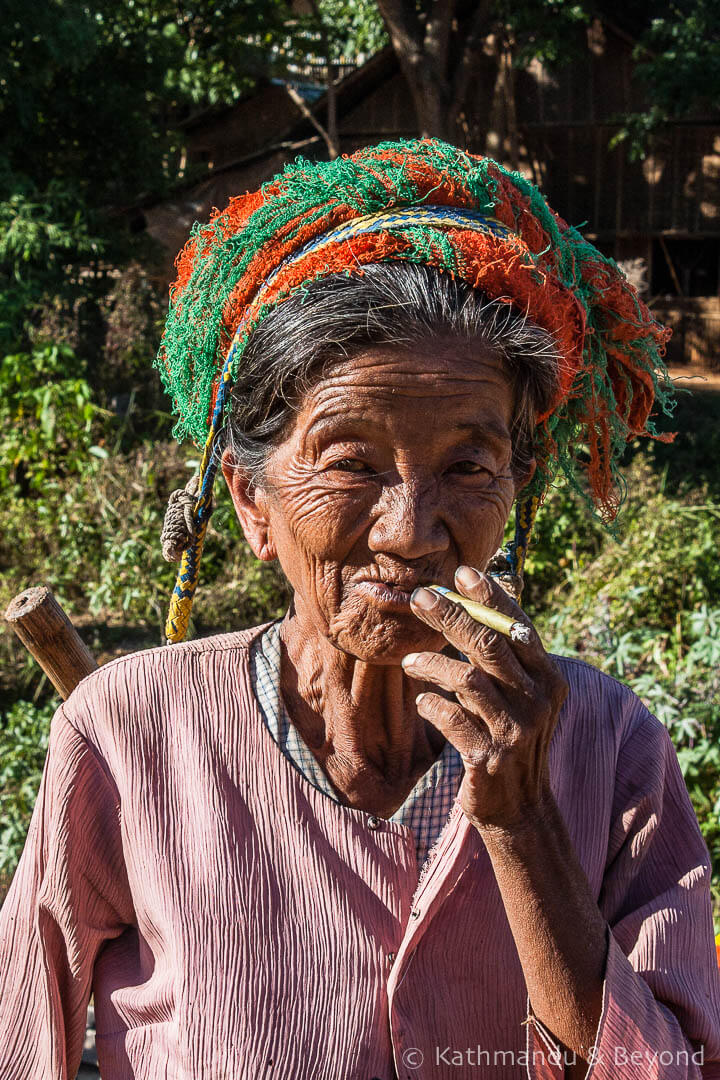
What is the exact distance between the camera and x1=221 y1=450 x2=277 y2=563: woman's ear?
183 cm

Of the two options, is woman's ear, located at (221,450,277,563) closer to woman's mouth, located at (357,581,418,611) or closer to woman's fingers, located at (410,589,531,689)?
woman's mouth, located at (357,581,418,611)

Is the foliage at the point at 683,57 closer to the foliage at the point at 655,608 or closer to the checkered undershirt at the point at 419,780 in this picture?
the foliage at the point at 655,608

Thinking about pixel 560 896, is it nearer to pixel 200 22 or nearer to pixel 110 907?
pixel 110 907

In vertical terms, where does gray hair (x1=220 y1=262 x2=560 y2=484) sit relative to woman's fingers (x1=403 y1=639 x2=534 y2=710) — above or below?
above

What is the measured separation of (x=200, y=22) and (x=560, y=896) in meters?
10.7

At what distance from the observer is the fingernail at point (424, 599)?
1345 millimetres

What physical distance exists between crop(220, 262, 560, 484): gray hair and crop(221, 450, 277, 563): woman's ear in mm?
124

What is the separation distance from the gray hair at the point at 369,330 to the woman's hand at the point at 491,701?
457 mm

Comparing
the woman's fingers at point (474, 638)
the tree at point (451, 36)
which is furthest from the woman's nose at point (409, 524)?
the tree at point (451, 36)

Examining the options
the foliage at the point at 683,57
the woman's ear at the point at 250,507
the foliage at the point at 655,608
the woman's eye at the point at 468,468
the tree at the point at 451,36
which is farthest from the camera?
the tree at the point at 451,36

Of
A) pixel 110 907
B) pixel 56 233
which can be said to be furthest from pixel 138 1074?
pixel 56 233

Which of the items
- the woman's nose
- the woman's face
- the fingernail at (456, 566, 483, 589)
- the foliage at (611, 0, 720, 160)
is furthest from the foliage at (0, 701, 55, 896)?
the foliage at (611, 0, 720, 160)

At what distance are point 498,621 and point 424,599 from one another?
0.10 metres

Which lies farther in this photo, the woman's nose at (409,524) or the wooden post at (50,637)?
the wooden post at (50,637)
